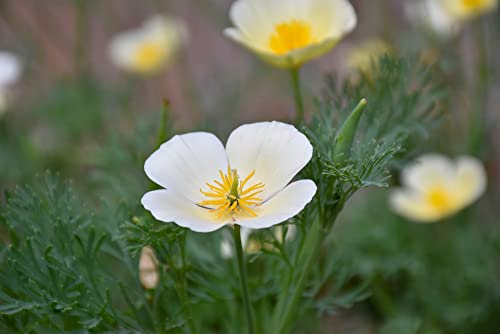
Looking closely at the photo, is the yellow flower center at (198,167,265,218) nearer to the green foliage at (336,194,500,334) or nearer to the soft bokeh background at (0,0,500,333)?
the soft bokeh background at (0,0,500,333)

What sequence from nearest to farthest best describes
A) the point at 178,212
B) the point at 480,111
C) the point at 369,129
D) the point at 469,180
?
the point at 178,212 → the point at 369,129 → the point at 469,180 → the point at 480,111

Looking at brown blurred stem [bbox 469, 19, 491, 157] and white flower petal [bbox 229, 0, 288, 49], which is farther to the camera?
brown blurred stem [bbox 469, 19, 491, 157]

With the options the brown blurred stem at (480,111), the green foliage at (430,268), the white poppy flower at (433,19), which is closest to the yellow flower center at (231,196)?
the green foliage at (430,268)

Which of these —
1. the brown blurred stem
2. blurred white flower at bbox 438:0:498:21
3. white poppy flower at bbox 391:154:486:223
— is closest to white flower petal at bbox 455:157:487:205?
white poppy flower at bbox 391:154:486:223

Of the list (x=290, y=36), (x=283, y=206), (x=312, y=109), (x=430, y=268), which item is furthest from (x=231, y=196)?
(x=312, y=109)

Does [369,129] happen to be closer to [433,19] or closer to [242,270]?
[242,270]

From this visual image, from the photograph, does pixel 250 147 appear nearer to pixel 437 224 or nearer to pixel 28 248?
pixel 28 248

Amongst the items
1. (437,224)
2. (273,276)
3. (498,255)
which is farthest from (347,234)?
(273,276)
